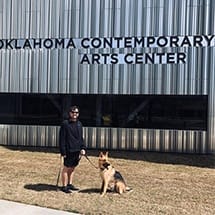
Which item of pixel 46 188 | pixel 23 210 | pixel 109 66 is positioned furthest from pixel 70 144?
pixel 109 66

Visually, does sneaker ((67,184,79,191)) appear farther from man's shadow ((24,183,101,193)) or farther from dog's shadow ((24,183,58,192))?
dog's shadow ((24,183,58,192))

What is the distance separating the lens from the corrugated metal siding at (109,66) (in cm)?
1573

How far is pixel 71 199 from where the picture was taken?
9188 millimetres

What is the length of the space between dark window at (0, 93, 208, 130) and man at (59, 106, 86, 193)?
688 cm

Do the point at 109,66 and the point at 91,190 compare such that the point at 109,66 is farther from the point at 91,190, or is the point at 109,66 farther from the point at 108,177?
the point at 108,177

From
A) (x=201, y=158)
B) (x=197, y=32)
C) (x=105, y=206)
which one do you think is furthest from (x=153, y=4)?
(x=105, y=206)

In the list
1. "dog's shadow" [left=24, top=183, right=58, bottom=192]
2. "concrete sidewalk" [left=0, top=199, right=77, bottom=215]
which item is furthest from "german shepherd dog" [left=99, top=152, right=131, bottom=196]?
"concrete sidewalk" [left=0, top=199, right=77, bottom=215]

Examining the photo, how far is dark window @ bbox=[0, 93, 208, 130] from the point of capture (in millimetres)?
16062

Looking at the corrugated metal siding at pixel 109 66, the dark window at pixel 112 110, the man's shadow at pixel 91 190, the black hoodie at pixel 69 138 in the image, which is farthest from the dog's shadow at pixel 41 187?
the dark window at pixel 112 110

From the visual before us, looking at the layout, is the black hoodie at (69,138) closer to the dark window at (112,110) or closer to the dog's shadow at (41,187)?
the dog's shadow at (41,187)

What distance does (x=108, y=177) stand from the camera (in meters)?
9.39

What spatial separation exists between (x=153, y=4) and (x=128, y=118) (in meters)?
3.97

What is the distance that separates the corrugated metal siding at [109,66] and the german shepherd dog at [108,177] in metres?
6.51

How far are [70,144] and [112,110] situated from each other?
24.0 feet
